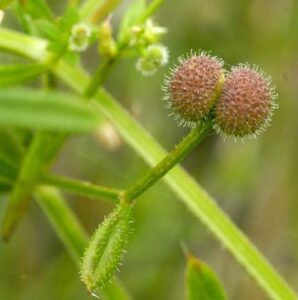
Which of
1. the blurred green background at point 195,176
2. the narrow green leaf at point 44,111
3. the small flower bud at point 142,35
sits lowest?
the narrow green leaf at point 44,111

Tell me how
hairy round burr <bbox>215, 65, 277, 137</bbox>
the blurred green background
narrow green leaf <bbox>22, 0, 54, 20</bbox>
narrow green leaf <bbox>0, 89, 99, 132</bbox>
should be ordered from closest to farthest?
narrow green leaf <bbox>0, 89, 99, 132</bbox>
hairy round burr <bbox>215, 65, 277, 137</bbox>
narrow green leaf <bbox>22, 0, 54, 20</bbox>
the blurred green background

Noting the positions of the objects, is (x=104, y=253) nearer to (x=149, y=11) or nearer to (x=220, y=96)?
(x=220, y=96)

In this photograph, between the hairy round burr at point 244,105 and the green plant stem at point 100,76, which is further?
the green plant stem at point 100,76

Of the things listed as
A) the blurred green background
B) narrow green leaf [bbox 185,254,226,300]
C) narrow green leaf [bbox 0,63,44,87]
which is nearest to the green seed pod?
narrow green leaf [bbox 185,254,226,300]

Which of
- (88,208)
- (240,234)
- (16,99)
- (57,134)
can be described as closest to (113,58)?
(57,134)

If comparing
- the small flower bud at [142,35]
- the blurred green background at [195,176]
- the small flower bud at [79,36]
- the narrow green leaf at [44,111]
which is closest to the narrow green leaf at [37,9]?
the small flower bud at [79,36]

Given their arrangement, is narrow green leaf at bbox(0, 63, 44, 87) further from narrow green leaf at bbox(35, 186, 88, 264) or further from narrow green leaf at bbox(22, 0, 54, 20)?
narrow green leaf at bbox(35, 186, 88, 264)

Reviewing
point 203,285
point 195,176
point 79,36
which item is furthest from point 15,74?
point 195,176

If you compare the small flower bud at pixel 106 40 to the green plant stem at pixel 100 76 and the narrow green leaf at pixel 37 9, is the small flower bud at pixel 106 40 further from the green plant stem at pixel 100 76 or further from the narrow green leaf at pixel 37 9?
the narrow green leaf at pixel 37 9
